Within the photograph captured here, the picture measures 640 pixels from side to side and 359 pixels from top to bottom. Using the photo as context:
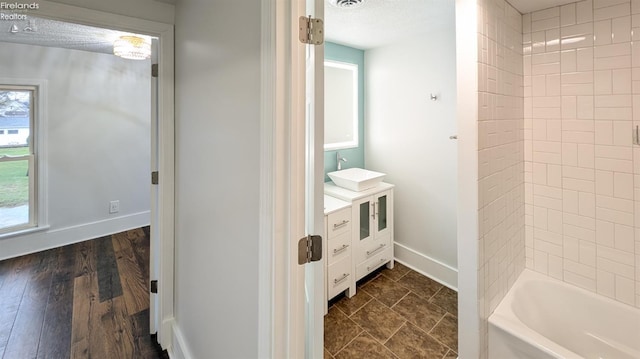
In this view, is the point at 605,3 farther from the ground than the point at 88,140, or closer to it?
farther from the ground

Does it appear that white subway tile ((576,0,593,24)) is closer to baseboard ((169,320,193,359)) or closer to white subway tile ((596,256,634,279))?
white subway tile ((596,256,634,279))

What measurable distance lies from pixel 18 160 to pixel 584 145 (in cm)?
515

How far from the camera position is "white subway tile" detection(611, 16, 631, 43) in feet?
5.13

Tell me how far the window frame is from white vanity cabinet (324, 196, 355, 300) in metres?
3.36

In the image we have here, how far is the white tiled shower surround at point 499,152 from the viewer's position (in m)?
1.49

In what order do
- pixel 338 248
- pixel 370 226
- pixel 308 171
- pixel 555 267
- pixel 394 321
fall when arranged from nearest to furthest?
1. pixel 308 171
2. pixel 555 267
3. pixel 394 321
4. pixel 338 248
5. pixel 370 226

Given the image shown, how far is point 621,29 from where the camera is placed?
1581mm

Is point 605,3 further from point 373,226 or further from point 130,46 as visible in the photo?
point 130,46

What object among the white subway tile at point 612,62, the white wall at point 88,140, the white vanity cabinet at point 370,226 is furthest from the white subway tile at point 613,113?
the white wall at point 88,140

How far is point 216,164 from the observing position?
46.7 inches

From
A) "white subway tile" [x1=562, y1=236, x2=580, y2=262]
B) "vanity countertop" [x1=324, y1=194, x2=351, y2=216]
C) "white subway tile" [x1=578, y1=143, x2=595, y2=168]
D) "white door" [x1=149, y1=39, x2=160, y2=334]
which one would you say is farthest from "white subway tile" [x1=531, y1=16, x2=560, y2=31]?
"white door" [x1=149, y1=39, x2=160, y2=334]

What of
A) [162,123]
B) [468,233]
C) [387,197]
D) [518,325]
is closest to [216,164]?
[162,123]

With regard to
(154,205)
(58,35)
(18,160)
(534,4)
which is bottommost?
(154,205)

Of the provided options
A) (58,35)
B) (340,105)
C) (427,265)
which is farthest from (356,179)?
(58,35)
